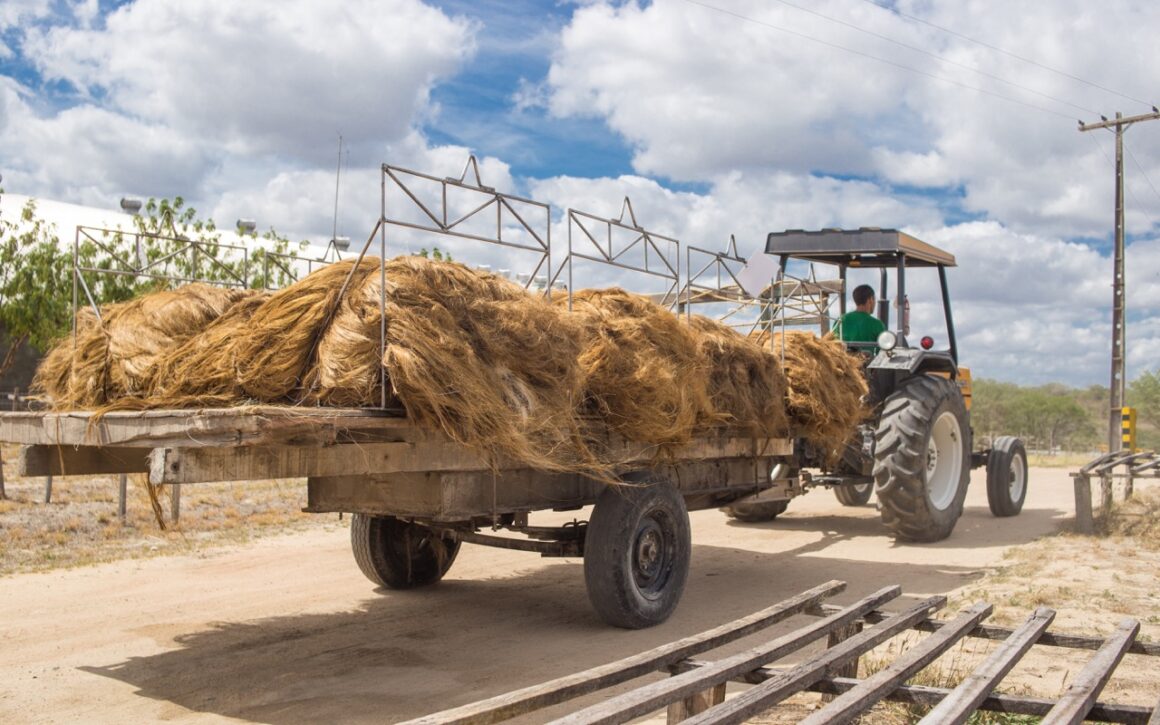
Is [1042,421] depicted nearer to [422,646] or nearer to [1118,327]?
[1118,327]

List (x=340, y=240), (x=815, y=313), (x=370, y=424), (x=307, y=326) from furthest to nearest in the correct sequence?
(x=815, y=313) < (x=340, y=240) < (x=307, y=326) < (x=370, y=424)

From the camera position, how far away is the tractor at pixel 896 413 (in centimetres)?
977

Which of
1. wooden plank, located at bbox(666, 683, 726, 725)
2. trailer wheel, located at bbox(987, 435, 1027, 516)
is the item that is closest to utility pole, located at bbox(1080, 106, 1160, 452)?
trailer wheel, located at bbox(987, 435, 1027, 516)

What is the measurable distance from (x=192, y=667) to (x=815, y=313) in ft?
20.5

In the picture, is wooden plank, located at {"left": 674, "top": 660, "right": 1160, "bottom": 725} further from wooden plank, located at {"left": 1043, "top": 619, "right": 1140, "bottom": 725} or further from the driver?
the driver

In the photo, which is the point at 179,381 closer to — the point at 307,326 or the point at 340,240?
the point at 307,326

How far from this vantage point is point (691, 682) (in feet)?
12.2

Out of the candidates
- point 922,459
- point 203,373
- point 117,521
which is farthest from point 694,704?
point 117,521

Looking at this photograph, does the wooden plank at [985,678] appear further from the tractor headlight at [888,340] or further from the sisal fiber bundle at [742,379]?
the tractor headlight at [888,340]

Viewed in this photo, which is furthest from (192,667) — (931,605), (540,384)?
(931,605)

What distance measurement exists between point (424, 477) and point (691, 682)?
2459mm

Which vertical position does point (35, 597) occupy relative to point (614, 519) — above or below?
below

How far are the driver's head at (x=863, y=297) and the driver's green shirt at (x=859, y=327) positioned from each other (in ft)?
0.26

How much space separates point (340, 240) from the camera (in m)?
7.52
